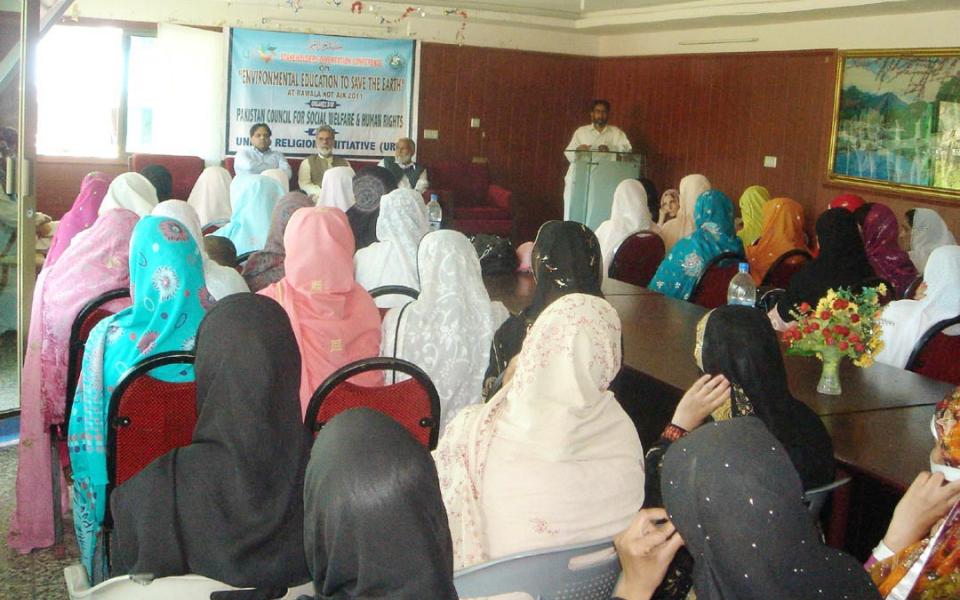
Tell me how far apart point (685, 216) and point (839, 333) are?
4.10 metres

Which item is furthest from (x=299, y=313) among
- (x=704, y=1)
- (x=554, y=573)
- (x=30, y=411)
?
(x=704, y=1)

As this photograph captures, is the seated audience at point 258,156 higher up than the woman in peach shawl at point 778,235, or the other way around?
the seated audience at point 258,156

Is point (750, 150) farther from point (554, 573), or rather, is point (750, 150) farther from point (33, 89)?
point (554, 573)

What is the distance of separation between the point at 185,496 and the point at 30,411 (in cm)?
156

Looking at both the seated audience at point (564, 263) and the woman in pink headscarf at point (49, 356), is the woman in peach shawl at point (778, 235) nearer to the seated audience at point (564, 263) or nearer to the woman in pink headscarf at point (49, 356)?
the seated audience at point (564, 263)

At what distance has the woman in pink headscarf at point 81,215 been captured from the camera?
435cm

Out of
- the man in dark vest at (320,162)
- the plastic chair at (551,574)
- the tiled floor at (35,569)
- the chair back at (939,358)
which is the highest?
the man in dark vest at (320,162)

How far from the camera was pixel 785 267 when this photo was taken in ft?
18.2

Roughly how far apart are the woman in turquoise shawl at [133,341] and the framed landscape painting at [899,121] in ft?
20.4

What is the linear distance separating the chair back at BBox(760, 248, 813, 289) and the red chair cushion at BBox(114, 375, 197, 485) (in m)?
3.83

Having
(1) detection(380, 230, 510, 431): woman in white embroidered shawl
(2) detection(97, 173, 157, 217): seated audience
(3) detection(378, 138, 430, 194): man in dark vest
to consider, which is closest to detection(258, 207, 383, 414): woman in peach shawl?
(1) detection(380, 230, 510, 431): woman in white embroidered shawl

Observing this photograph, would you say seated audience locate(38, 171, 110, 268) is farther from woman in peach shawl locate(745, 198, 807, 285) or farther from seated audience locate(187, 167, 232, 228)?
woman in peach shawl locate(745, 198, 807, 285)

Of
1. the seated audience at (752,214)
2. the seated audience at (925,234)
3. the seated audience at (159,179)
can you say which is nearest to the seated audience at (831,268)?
the seated audience at (925,234)

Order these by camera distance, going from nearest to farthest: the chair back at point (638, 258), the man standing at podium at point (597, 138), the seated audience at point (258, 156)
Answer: the chair back at point (638, 258) < the seated audience at point (258, 156) < the man standing at podium at point (597, 138)
